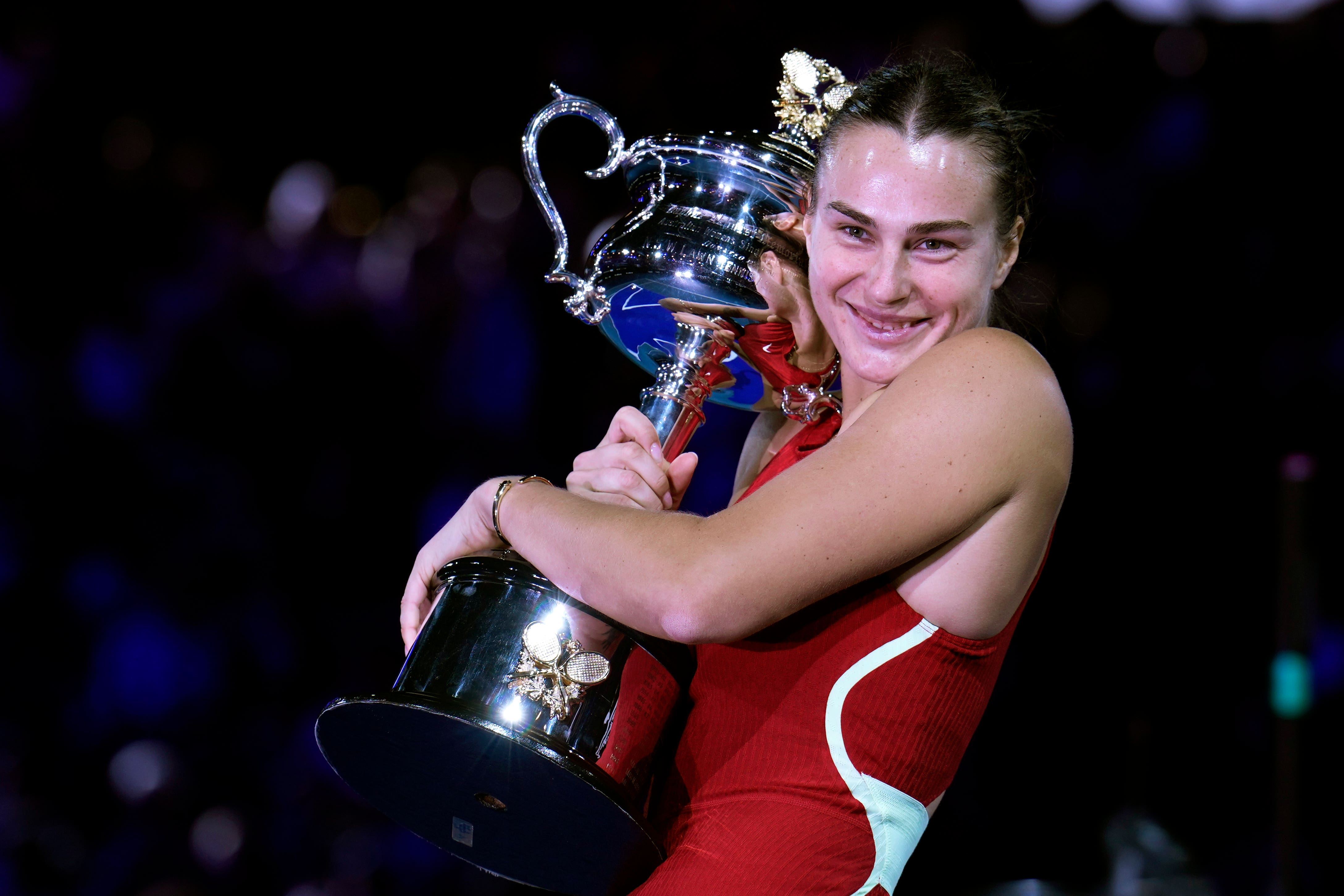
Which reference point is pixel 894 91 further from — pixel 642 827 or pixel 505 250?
pixel 505 250

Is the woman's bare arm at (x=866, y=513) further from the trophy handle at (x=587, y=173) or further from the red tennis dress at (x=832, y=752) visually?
the trophy handle at (x=587, y=173)

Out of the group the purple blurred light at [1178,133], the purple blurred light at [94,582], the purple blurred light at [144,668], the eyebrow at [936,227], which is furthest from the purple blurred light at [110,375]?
the purple blurred light at [1178,133]

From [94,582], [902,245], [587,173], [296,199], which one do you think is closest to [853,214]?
[902,245]

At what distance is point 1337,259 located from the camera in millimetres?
2504

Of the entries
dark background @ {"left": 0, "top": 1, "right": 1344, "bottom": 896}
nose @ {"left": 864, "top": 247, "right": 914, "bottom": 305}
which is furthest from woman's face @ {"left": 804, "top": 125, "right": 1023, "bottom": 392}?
dark background @ {"left": 0, "top": 1, "right": 1344, "bottom": 896}

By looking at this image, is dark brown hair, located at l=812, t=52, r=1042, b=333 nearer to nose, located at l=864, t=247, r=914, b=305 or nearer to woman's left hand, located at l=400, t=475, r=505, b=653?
nose, located at l=864, t=247, r=914, b=305

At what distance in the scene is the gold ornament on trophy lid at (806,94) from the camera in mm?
1292

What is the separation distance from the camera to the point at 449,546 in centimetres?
121

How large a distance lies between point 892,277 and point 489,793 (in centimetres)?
63

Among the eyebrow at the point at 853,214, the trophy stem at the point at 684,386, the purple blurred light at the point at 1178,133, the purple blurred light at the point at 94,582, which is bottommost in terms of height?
the purple blurred light at the point at 94,582

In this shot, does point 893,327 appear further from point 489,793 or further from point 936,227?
point 489,793

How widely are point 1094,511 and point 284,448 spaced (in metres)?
1.94

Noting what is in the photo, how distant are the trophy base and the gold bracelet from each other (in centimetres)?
20

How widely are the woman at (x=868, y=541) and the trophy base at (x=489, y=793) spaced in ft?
0.27
